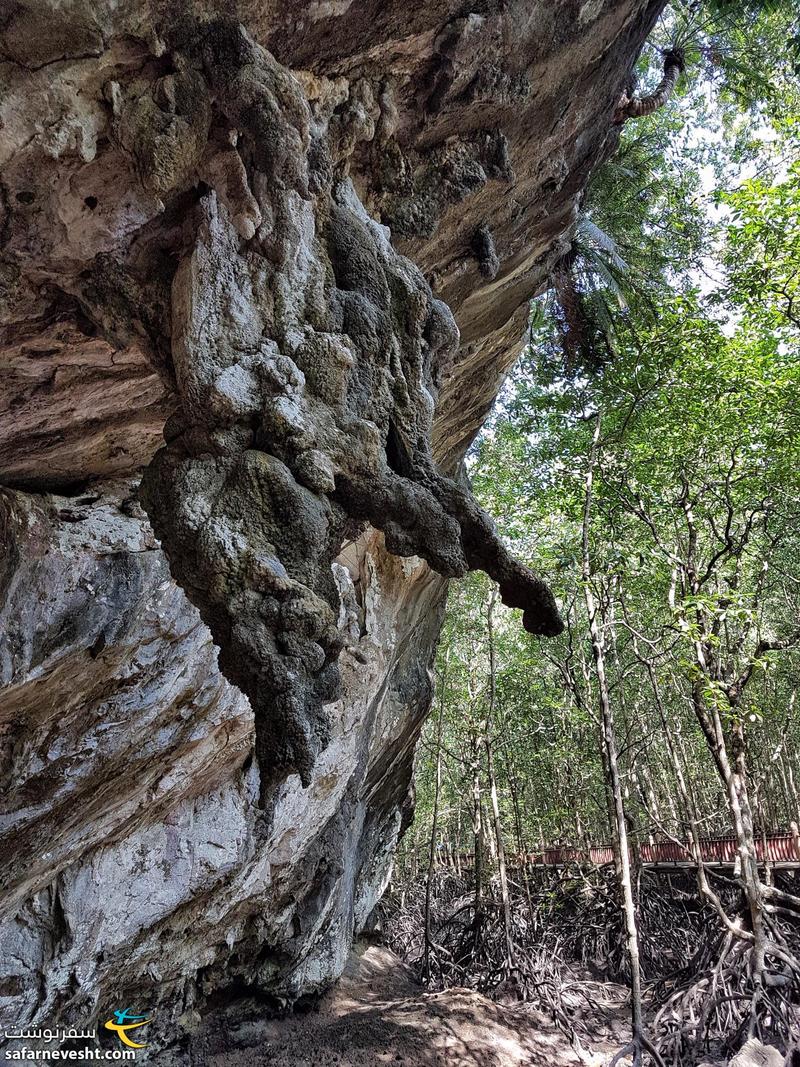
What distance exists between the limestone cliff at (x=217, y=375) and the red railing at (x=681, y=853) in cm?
764

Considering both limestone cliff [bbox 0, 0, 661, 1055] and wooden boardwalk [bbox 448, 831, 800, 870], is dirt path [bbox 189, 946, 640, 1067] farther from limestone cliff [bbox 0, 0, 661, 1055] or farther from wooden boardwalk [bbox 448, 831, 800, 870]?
wooden boardwalk [bbox 448, 831, 800, 870]

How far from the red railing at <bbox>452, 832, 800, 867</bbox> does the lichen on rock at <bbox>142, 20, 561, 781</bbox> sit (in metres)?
8.85

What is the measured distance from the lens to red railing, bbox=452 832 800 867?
39.3 ft

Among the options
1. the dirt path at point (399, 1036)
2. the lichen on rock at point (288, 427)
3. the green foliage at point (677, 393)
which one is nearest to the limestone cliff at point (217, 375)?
the lichen on rock at point (288, 427)

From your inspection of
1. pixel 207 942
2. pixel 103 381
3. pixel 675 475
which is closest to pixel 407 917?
pixel 207 942

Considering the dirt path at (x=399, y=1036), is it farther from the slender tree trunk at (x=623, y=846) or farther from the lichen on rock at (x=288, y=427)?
the lichen on rock at (x=288, y=427)

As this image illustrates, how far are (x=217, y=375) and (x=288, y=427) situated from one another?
366 mm

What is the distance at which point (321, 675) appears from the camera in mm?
2393

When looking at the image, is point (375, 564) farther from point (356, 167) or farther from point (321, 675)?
point (321, 675)

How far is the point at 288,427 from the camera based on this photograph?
267 cm

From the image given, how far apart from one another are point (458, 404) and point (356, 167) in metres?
3.88

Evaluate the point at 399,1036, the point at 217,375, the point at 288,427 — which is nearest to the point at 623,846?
the point at 399,1036

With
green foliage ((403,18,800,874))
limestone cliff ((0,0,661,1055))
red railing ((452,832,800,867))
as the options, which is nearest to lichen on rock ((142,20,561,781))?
limestone cliff ((0,0,661,1055))

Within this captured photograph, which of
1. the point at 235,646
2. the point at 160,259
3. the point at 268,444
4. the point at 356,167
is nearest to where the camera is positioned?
the point at 235,646
